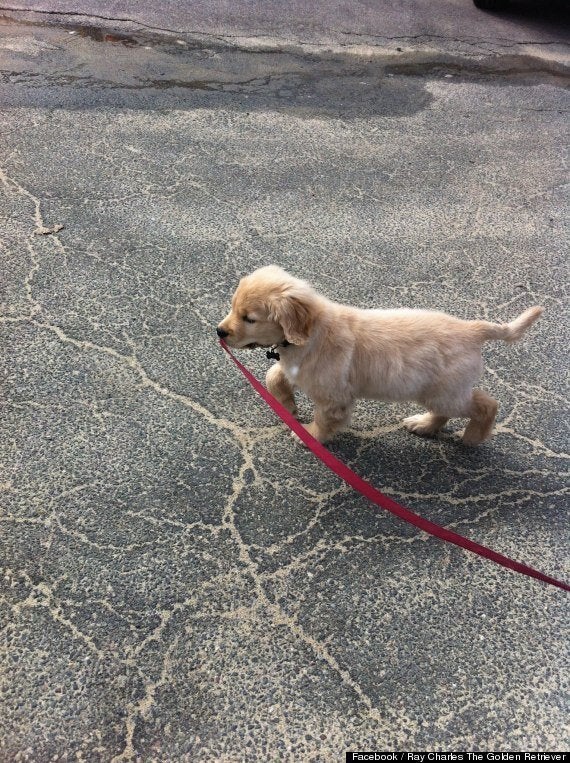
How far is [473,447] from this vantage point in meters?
3.09

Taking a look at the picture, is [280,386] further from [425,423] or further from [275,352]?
[425,423]

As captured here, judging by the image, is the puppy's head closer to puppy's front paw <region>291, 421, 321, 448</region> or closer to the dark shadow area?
puppy's front paw <region>291, 421, 321, 448</region>

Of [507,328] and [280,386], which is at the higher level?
[507,328]

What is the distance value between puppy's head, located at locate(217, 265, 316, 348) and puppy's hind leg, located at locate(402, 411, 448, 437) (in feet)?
3.08

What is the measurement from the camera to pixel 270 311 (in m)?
2.52

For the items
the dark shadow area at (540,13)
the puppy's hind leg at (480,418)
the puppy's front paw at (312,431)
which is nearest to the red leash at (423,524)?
the puppy's front paw at (312,431)

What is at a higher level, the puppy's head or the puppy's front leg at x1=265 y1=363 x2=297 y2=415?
the puppy's head

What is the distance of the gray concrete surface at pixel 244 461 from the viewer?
2.10 metres

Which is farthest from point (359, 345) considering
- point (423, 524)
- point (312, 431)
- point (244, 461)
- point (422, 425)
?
point (423, 524)

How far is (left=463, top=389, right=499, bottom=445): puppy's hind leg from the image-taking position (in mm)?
2848

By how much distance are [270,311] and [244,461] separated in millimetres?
806

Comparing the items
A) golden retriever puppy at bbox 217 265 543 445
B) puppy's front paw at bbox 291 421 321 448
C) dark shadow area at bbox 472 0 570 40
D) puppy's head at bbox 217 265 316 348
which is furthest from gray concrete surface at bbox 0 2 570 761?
dark shadow area at bbox 472 0 570 40

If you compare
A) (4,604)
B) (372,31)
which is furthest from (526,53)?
(4,604)

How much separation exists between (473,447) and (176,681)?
1870mm
